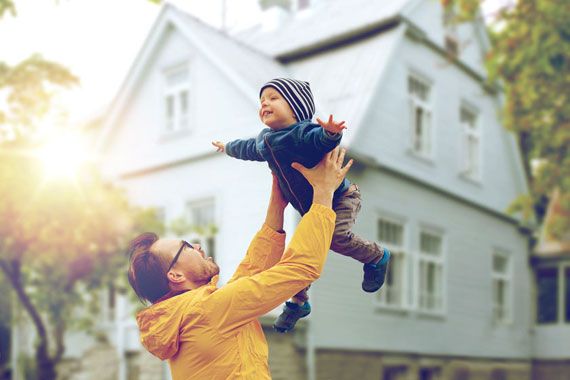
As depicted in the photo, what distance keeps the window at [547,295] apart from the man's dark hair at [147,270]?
21638 mm

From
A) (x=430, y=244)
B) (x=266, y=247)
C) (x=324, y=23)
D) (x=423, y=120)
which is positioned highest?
(x=324, y=23)

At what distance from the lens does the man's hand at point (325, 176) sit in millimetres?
2783

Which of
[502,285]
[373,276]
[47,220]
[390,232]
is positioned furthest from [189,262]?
[502,285]

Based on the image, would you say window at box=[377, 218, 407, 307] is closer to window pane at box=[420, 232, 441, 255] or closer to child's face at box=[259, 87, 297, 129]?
window pane at box=[420, 232, 441, 255]

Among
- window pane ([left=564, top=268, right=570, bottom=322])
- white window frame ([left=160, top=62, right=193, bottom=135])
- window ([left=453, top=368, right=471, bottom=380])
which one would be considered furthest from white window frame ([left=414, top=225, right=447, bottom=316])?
window pane ([left=564, top=268, right=570, bottom=322])

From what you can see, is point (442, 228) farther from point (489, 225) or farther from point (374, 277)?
point (374, 277)

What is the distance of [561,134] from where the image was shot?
15.4m

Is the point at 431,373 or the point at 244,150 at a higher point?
the point at 244,150

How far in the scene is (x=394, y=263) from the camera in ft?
58.4

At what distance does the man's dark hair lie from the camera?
3.24 metres

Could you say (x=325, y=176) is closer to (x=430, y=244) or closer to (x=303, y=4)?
(x=430, y=244)

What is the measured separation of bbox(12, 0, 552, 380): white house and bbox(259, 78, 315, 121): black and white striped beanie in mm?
11229

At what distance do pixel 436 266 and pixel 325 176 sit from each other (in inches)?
662

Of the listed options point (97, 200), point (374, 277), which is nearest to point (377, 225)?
point (97, 200)
